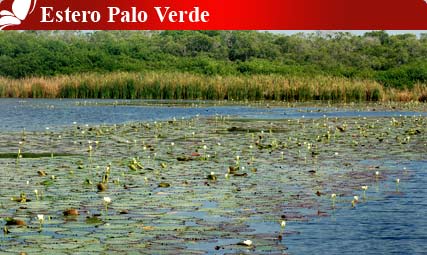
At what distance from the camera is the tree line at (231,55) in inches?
A: 3054

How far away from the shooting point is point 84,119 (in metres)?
32.0

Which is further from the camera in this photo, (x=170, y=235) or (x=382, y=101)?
(x=382, y=101)

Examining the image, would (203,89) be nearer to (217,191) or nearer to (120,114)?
(120,114)

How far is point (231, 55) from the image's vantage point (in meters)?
99.4

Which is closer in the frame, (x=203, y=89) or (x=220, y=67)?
(x=203, y=89)

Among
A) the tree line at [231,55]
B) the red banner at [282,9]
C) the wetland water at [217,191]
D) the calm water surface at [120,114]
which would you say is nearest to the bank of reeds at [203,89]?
the red banner at [282,9]

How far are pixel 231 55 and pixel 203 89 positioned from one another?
153ft

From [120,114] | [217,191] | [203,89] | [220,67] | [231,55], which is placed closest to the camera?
[217,191]

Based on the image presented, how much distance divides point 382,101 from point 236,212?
41.1 m

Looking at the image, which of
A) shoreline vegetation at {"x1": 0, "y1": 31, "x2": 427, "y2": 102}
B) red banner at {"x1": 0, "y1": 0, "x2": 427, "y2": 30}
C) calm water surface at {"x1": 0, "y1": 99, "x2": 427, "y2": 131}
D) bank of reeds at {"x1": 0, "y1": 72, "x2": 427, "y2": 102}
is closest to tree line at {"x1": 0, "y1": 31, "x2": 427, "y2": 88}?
shoreline vegetation at {"x1": 0, "y1": 31, "x2": 427, "y2": 102}

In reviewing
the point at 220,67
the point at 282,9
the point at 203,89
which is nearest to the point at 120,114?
the point at 203,89

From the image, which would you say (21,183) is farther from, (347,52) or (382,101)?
(347,52)

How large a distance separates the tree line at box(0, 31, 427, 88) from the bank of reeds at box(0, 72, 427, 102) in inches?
582

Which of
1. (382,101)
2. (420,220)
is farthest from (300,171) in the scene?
(382,101)
